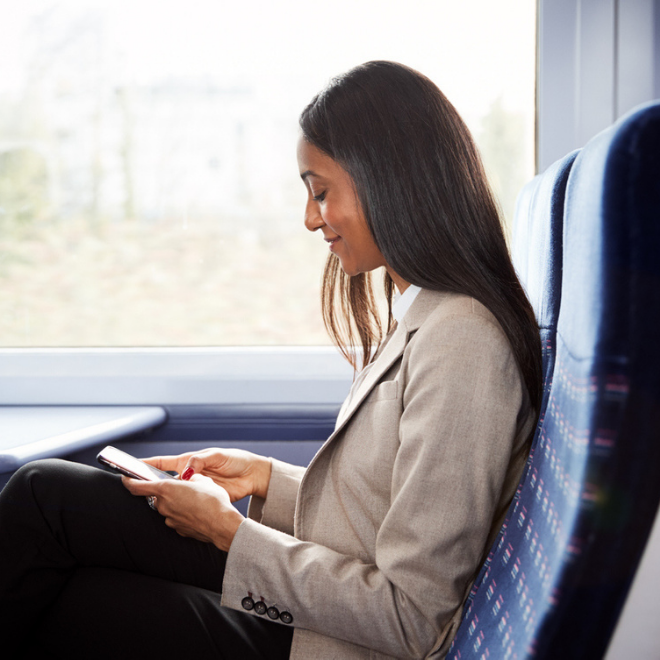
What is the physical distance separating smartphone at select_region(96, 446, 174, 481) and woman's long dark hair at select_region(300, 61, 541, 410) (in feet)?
1.67

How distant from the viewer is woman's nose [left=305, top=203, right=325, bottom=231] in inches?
40.3

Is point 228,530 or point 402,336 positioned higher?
point 402,336

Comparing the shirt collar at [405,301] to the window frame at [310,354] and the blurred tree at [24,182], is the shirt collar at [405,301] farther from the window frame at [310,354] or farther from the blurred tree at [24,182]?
the blurred tree at [24,182]

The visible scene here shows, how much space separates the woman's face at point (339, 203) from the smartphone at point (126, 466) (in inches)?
18.3

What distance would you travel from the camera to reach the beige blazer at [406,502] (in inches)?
26.9

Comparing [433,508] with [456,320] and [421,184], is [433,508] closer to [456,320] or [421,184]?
[456,320]

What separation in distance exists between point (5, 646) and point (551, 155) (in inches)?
59.0

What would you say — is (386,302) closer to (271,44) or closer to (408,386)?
(408,386)

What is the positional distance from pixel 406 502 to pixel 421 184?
0.41 meters

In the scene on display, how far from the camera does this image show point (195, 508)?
35.5 inches

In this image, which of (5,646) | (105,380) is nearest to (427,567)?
(5,646)

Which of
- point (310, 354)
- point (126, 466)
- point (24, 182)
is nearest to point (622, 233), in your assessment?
point (126, 466)

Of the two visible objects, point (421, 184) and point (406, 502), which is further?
point (421, 184)

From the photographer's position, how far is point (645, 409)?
0.39 m
